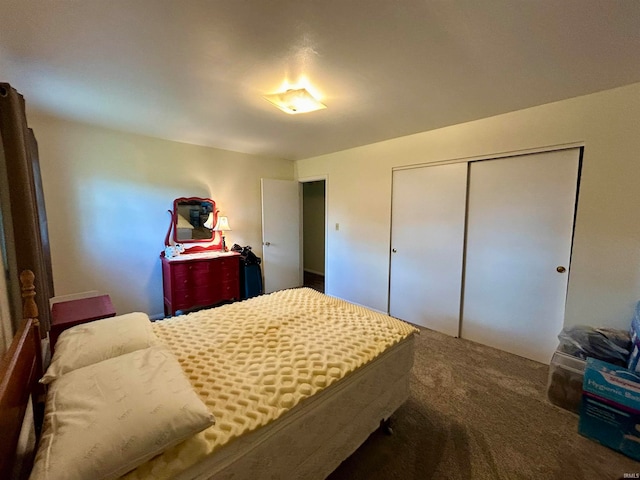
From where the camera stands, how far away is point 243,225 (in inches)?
161

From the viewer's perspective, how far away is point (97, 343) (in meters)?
1.25

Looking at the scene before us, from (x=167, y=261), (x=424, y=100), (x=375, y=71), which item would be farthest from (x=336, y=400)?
(x=167, y=261)

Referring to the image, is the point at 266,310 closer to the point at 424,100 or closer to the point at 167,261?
the point at 167,261

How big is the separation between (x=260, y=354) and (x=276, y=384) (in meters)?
0.28

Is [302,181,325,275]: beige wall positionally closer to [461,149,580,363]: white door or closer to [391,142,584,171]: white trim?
[391,142,584,171]: white trim

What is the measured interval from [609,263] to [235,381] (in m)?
2.77

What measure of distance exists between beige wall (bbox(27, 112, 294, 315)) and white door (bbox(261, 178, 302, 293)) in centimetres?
73

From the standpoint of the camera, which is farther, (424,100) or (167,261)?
(167,261)

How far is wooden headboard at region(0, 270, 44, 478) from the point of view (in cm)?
71

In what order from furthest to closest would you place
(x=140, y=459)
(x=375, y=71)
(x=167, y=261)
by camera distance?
1. (x=167, y=261)
2. (x=375, y=71)
3. (x=140, y=459)

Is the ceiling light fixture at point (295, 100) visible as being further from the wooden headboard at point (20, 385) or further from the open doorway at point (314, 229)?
the open doorway at point (314, 229)

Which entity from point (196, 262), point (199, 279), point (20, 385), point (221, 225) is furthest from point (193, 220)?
point (20, 385)

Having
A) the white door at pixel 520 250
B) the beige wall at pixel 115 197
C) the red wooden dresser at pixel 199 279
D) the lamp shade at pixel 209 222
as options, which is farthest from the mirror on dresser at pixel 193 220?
the white door at pixel 520 250

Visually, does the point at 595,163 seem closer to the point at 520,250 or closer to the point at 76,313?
the point at 520,250
